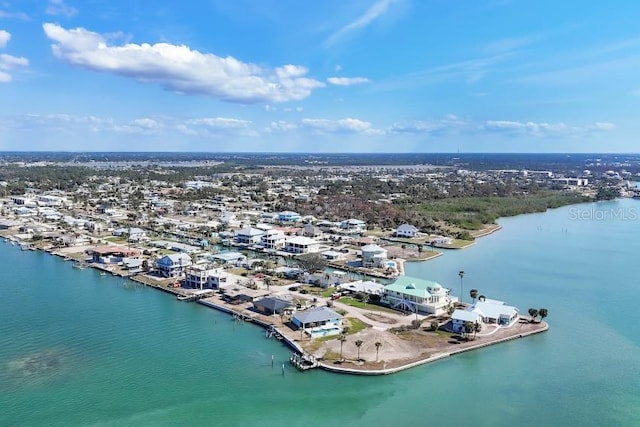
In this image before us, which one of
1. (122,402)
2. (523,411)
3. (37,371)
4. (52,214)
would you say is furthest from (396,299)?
(52,214)

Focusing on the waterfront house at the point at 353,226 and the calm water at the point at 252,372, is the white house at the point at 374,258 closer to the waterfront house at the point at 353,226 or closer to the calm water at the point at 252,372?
the calm water at the point at 252,372

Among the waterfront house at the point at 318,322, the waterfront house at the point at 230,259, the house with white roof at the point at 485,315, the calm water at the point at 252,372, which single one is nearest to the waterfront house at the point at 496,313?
the house with white roof at the point at 485,315

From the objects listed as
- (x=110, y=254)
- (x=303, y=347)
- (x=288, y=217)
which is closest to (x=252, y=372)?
(x=303, y=347)

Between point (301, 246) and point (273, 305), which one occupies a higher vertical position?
point (273, 305)

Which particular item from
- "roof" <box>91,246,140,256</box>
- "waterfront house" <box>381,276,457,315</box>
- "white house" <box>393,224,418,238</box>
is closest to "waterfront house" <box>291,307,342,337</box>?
"waterfront house" <box>381,276,457,315</box>

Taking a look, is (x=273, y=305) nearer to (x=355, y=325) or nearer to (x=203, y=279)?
(x=355, y=325)
